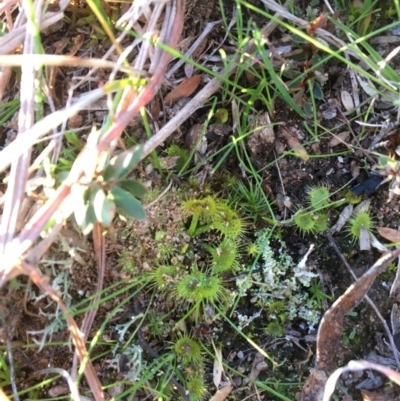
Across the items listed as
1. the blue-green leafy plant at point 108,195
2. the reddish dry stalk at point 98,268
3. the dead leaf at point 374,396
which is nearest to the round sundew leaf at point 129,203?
the blue-green leafy plant at point 108,195

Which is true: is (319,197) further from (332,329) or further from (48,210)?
(48,210)

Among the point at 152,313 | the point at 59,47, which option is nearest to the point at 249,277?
the point at 152,313

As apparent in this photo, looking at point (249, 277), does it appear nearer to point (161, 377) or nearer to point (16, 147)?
point (161, 377)

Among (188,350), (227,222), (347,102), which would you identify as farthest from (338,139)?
(188,350)

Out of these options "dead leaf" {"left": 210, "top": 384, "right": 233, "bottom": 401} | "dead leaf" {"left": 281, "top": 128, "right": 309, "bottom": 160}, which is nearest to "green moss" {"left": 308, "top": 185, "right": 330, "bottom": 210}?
"dead leaf" {"left": 281, "top": 128, "right": 309, "bottom": 160}

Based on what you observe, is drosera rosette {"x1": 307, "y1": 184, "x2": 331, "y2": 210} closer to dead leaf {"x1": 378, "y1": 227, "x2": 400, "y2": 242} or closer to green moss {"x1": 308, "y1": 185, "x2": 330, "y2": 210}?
green moss {"x1": 308, "y1": 185, "x2": 330, "y2": 210}

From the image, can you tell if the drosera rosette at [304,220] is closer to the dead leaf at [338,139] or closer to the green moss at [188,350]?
the dead leaf at [338,139]

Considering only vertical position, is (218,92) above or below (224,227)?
above
